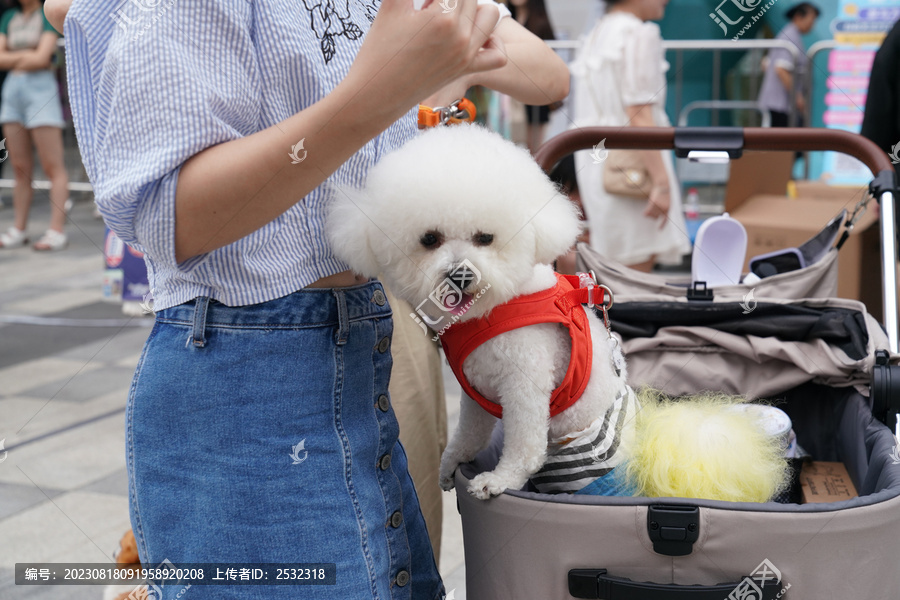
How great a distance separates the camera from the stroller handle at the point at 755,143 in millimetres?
1753

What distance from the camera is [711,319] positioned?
183 centimetres

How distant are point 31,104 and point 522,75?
6595 millimetres

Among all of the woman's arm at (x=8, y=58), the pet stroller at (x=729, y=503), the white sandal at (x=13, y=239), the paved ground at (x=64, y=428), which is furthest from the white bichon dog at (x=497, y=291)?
the white sandal at (x=13, y=239)

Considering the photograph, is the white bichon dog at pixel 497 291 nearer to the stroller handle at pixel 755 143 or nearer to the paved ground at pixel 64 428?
the stroller handle at pixel 755 143

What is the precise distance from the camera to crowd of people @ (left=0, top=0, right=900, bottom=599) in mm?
883

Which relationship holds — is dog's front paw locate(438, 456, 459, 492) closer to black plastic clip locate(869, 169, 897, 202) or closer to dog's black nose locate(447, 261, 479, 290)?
dog's black nose locate(447, 261, 479, 290)

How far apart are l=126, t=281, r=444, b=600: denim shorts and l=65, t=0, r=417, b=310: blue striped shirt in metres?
0.05

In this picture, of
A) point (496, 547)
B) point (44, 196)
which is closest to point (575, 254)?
point (496, 547)

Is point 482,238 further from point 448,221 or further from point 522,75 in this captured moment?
point 522,75

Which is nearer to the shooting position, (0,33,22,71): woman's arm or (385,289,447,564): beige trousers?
(385,289,447,564): beige trousers

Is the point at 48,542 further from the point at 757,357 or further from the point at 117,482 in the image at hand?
→ the point at 757,357

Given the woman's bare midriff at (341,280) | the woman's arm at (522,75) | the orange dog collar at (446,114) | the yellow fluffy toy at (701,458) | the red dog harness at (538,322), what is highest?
the woman's arm at (522,75)

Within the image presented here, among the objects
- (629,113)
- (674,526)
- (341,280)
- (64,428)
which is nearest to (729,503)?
(674,526)

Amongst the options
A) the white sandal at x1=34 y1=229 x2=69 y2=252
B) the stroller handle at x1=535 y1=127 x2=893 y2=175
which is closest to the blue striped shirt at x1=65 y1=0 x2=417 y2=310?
the stroller handle at x1=535 y1=127 x2=893 y2=175
